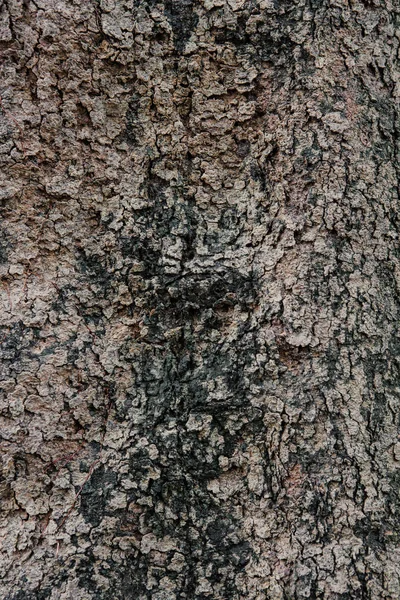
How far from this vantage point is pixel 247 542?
1.25 m

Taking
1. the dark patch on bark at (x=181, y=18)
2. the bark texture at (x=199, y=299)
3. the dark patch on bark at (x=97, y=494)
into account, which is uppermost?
the dark patch on bark at (x=181, y=18)

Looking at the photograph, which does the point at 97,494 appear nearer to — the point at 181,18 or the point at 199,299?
the point at 199,299

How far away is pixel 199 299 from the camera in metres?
1.31

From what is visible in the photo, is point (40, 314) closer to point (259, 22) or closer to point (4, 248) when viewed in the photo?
point (4, 248)

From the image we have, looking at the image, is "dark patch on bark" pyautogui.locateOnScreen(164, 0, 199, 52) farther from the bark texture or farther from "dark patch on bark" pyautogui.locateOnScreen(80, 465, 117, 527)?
"dark patch on bark" pyautogui.locateOnScreen(80, 465, 117, 527)

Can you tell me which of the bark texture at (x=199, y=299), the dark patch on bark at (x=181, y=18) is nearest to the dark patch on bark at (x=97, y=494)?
the bark texture at (x=199, y=299)

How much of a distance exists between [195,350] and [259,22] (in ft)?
2.57

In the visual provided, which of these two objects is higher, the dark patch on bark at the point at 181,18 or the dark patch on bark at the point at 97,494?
the dark patch on bark at the point at 181,18

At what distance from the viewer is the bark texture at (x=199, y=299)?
1249mm

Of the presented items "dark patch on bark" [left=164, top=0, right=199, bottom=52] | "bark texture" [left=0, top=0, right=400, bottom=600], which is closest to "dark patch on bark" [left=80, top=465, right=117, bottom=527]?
"bark texture" [left=0, top=0, right=400, bottom=600]

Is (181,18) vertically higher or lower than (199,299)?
higher

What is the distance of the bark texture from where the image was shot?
125cm

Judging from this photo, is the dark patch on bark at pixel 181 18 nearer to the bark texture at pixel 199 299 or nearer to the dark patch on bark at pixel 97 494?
the bark texture at pixel 199 299

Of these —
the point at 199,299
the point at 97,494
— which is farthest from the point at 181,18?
the point at 97,494
